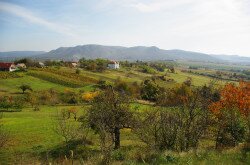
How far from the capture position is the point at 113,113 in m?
34.8

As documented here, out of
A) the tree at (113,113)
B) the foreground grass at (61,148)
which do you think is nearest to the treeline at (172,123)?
the tree at (113,113)

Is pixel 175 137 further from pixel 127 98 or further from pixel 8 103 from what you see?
pixel 8 103

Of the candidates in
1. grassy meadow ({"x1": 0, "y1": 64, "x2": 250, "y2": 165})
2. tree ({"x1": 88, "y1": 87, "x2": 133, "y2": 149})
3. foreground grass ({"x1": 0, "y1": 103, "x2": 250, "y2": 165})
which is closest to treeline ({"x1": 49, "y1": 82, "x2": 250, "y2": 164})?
tree ({"x1": 88, "y1": 87, "x2": 133, "y2": 149})

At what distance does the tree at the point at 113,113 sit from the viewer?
34.2 metres

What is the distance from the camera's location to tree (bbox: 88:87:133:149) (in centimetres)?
3419

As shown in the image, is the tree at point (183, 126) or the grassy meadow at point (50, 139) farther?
the tree at point (183, 126)

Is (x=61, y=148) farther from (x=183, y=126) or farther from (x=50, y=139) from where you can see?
(x=183, y=126)

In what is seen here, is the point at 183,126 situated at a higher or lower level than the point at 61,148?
higher

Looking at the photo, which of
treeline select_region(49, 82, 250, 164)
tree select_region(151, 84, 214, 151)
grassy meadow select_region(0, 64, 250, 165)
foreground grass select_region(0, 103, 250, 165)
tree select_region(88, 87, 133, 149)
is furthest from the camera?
tree select_region(88, 87, 133, 149)

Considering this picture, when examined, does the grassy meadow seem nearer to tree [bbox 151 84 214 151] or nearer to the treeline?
the treeline

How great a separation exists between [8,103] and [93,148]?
5210 centimetres

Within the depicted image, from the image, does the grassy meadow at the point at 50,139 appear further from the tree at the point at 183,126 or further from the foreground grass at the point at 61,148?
the tree at the point at 183,126

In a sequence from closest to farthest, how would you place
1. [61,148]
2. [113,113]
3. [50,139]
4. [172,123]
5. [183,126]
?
[172,123] → [183,126] → [113,113] → [61,148] → [50,139]

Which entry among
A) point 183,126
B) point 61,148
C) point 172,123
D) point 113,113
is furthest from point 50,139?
point 183,126
